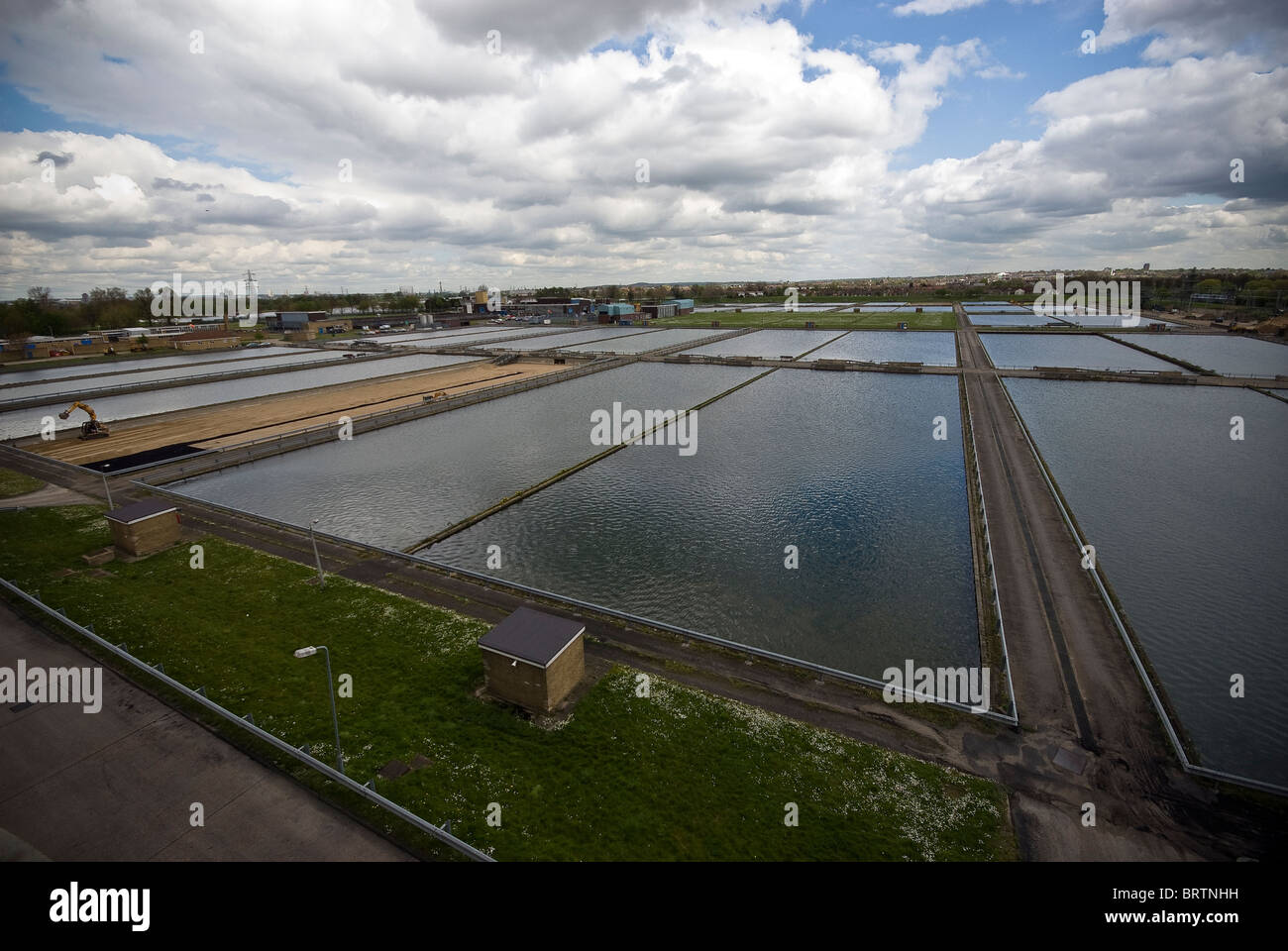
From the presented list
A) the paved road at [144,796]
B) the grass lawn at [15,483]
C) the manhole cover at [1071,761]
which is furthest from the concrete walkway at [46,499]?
the manhole cover at [1071,761]

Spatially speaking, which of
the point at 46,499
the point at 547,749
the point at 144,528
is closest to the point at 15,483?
the point at 46,499

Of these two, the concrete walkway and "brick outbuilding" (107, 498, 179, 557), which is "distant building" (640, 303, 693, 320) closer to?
the concrete walkway

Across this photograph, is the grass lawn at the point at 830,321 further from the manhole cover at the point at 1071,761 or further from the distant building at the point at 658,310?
the manhole cover at the point at 1071,761

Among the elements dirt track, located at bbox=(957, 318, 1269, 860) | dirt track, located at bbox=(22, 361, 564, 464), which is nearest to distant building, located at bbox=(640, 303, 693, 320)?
dirt track, located at bbox=(22, 361, 564, 464)
